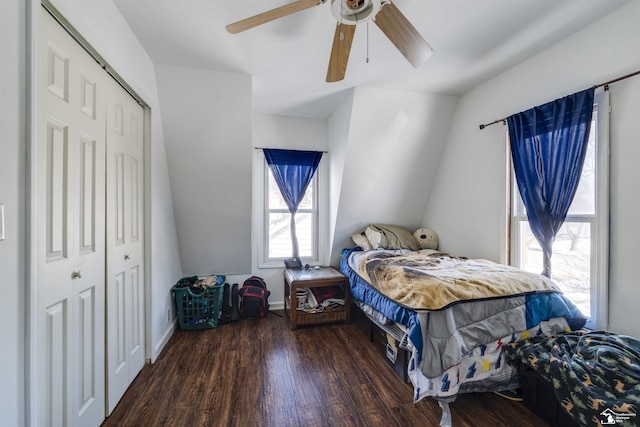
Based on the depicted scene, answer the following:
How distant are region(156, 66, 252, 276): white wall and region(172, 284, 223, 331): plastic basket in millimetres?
400

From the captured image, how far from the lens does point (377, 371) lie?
196 centimetres

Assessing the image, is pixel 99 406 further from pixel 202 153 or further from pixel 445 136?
pixel 445 136

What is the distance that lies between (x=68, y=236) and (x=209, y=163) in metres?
1.37

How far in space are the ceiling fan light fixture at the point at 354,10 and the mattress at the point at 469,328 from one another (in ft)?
5.28

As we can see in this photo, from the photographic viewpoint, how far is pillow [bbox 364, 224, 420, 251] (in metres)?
2.95

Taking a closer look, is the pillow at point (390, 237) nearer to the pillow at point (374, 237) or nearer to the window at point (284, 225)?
the pillow at point (374, 237)

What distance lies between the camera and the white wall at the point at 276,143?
10.2ft

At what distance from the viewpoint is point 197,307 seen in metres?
2.60

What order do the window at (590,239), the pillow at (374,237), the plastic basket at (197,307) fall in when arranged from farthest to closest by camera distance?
the pillow at (374,237)
the plastic basket at (197,307)
the window at (590,239)

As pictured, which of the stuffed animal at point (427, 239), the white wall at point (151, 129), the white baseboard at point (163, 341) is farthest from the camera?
the stuffed animal at point (427, 239)

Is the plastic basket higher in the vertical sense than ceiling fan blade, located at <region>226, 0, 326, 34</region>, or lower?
lower

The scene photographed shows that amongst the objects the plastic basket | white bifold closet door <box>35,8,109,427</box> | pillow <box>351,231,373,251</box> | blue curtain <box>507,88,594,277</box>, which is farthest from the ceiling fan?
the plastic basket

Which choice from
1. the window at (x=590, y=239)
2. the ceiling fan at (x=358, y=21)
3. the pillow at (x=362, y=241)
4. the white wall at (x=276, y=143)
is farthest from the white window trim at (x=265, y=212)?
the window at (x=590, y=239)

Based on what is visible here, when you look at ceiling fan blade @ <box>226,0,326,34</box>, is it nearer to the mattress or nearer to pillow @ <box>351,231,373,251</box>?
the mattress
